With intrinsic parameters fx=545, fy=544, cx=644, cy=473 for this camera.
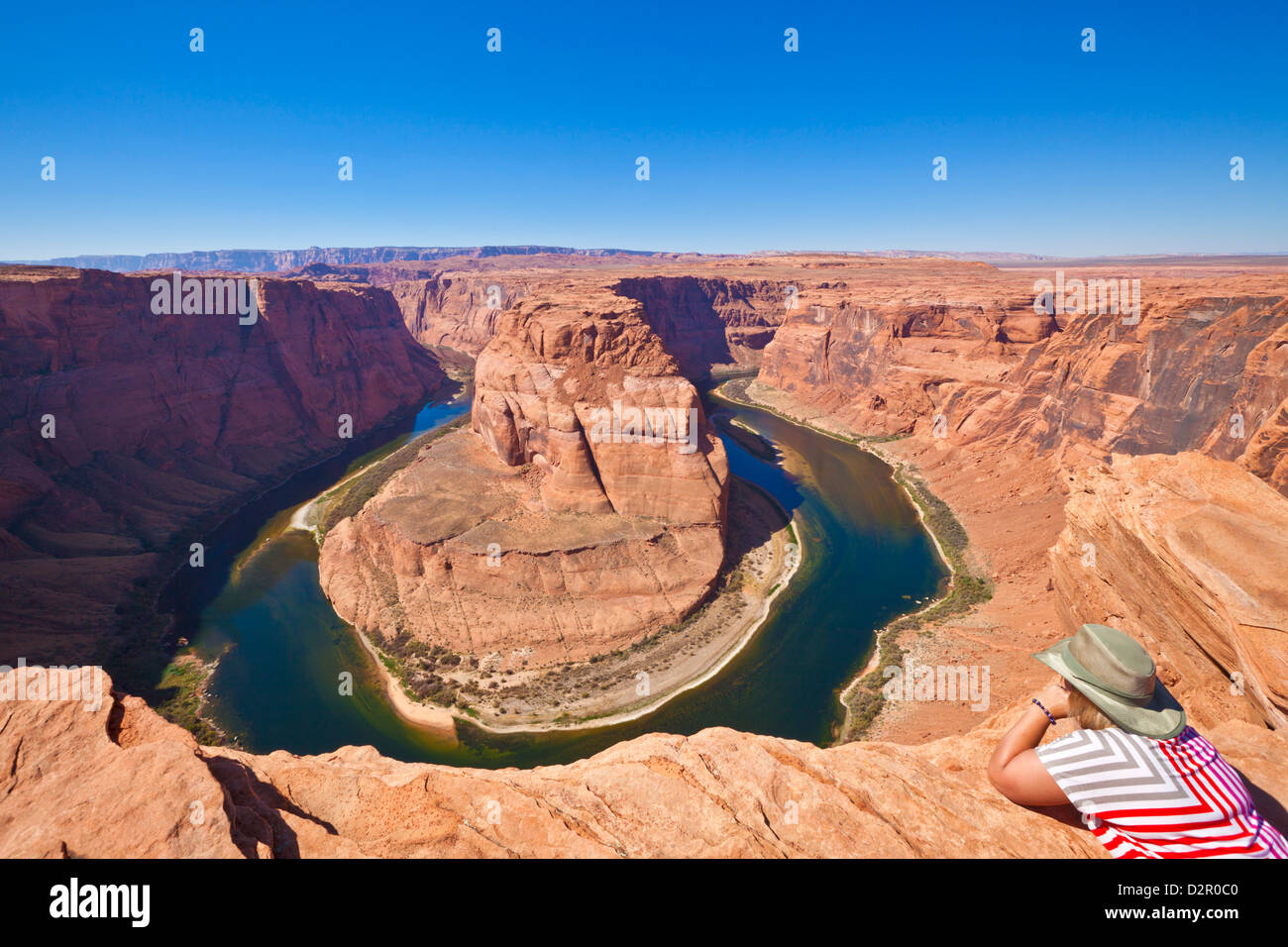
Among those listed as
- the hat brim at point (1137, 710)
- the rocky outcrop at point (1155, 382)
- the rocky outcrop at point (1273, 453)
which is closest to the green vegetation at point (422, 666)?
the hat brim at point (1137, 710)

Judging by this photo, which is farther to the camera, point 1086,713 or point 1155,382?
point 1155,382

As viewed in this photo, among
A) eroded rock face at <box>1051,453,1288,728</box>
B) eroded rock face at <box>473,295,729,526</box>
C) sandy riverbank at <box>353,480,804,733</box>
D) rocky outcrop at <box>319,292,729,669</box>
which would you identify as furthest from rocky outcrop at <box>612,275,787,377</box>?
eroded rock face at <box>1051,453,1288,728</box>

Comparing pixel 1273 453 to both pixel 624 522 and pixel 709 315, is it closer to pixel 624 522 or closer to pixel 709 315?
pixel 624 522

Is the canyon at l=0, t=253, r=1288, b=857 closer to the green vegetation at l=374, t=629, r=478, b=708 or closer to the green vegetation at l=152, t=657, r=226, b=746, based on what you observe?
the green vegetation at l=374, t=629, r=478, b=708

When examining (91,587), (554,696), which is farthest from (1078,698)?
(91,587)

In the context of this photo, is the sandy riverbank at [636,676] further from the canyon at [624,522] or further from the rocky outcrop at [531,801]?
the rocky outcrop at [531,801]

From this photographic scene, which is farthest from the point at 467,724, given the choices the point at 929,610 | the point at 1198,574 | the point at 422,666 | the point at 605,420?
the point at 1198,574
